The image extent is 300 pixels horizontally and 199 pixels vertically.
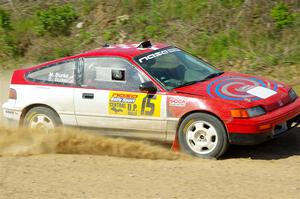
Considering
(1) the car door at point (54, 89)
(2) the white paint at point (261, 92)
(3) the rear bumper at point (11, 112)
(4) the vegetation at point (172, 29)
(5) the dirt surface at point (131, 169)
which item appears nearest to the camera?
(5) the dirt surface at point (131, 169)

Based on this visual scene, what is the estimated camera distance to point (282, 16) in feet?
41.6

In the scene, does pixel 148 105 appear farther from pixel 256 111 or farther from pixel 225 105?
pixel 256 111

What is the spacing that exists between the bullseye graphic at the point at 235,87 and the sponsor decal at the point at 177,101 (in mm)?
344

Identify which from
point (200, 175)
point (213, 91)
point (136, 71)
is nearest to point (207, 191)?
point (200, 175)

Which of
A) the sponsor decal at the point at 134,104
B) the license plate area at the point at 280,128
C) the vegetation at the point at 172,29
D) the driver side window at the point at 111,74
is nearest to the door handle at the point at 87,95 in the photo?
the driver side window at the point at 111,74

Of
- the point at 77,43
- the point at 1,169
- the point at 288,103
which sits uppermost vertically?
the point at 77,43

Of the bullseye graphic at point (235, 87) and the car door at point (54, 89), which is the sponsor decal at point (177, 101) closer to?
the bullseye graphic at point (235, 87)

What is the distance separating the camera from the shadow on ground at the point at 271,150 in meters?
7.99

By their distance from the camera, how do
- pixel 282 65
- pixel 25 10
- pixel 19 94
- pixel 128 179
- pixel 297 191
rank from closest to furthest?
pixel 297 191 → pixel 128 179 → pixel 19 94 → pixel 282 65 → pixel 25 10

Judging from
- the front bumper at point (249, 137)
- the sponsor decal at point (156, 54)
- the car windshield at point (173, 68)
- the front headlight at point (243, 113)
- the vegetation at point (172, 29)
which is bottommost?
the front bumper at point (249, 137)

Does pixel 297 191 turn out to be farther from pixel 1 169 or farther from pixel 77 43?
pixel 77 43

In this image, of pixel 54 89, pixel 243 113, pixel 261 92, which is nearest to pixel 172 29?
pixel 54 89

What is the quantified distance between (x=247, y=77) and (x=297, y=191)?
8.56 ft

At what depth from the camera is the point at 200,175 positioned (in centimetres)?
695
